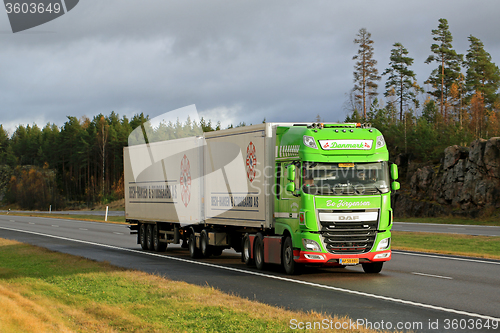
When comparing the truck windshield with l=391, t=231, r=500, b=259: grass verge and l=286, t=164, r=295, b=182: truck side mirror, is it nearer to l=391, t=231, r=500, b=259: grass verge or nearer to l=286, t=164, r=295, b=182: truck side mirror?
l=286, t=164, r=295, b=182: truck side mirror

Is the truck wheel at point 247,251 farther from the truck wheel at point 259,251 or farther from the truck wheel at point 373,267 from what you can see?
the truck wheel at point 373,267

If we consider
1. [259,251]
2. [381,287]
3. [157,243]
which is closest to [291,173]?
[259,251]

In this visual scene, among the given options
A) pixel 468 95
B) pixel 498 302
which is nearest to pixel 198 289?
pixel 498 302

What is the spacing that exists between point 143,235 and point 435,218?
31.1 meters

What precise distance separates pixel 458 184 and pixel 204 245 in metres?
35.2

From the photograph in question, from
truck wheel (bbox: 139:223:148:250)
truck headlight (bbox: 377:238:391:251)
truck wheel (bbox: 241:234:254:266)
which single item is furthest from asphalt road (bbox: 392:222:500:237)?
truck headlight (bbox: 377:238:391:251)

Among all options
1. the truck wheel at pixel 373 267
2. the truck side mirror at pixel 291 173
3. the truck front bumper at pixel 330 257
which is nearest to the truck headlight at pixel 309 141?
the truck side mirror at pixel 291 173

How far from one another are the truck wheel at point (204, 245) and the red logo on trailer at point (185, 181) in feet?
4.49

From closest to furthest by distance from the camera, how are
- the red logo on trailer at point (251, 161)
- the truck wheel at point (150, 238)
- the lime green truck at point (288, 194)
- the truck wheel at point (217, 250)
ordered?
the lime green truck at point (288, 194)
the red logo on trailer at point (251, 161)
the truck wheel at point (217, 250)
the truck wheel at point (150, 238)

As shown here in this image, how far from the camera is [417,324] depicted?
29.7ft

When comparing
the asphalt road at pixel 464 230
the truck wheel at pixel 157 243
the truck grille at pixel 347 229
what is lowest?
the asphalt road at pixel 464 230

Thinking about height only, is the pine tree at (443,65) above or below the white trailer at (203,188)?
above

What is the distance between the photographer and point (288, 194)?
50.9 feet

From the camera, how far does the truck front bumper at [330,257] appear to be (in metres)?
14.5
